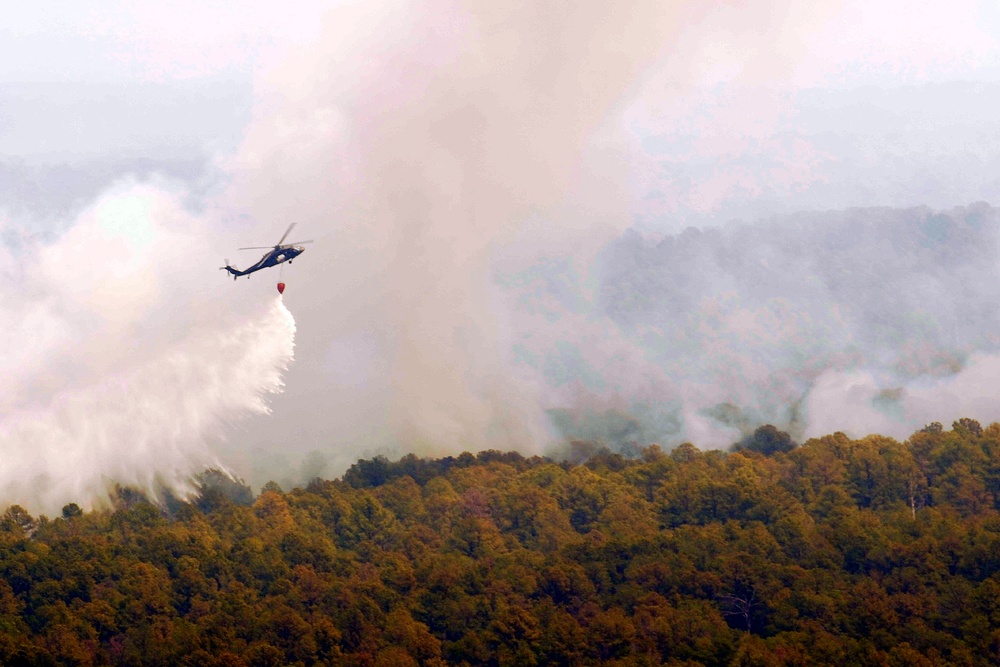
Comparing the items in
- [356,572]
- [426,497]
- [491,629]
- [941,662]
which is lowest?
[941,662]

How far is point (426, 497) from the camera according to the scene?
184 m

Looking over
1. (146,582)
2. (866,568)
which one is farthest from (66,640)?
(866,568)

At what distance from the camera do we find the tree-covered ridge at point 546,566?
12356 cm

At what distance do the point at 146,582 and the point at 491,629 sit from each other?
29979mm

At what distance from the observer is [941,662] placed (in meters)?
118

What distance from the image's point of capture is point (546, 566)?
142m

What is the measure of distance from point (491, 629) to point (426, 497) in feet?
190

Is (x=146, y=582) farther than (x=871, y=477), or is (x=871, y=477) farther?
(x=871, y=477)

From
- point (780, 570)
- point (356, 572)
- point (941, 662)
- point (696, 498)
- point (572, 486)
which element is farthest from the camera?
point (572, 486)

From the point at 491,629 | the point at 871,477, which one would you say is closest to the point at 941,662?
the point at 491,629

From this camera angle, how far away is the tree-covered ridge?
12356cm

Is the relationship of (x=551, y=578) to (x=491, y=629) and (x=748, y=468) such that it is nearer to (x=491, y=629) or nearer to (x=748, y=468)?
(x=491, y=629)

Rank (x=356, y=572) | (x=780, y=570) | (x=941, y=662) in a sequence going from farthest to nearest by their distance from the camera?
1. (x=356, y=572)
2. (x=780, y=570)
3. (x=941, y=662)

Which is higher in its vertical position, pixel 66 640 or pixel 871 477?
pixel 871 477
